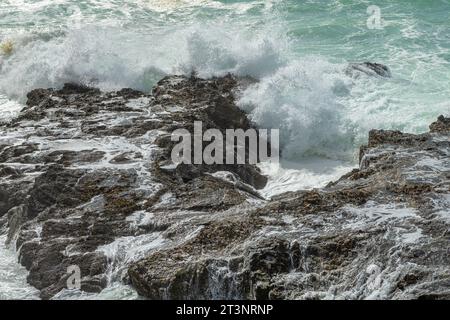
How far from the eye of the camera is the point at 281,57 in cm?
→ 1650

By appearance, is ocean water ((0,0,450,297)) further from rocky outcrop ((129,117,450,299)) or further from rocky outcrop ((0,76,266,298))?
rocky outcrop ((129,117,450,299))

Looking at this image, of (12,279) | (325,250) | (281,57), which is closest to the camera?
(325,250)

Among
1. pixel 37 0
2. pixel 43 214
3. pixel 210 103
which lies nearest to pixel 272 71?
pixel 210 103

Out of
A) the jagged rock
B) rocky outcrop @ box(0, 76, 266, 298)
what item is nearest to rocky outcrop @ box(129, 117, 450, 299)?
rocky outcrop @ box(0, 76, 266, 298)

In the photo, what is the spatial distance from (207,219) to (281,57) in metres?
9.12

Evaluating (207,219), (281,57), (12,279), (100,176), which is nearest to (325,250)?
(207,219)

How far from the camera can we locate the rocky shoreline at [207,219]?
21.9 feet

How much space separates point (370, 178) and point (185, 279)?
3.04m

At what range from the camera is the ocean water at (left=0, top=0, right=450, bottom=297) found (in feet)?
45.0

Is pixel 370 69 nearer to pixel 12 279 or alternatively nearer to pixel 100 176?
pixel 100 176

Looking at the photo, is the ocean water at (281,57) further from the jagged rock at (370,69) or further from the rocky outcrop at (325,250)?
the rocky outcrop at (325,250)

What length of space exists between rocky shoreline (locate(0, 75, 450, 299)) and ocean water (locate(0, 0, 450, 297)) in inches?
42.9
